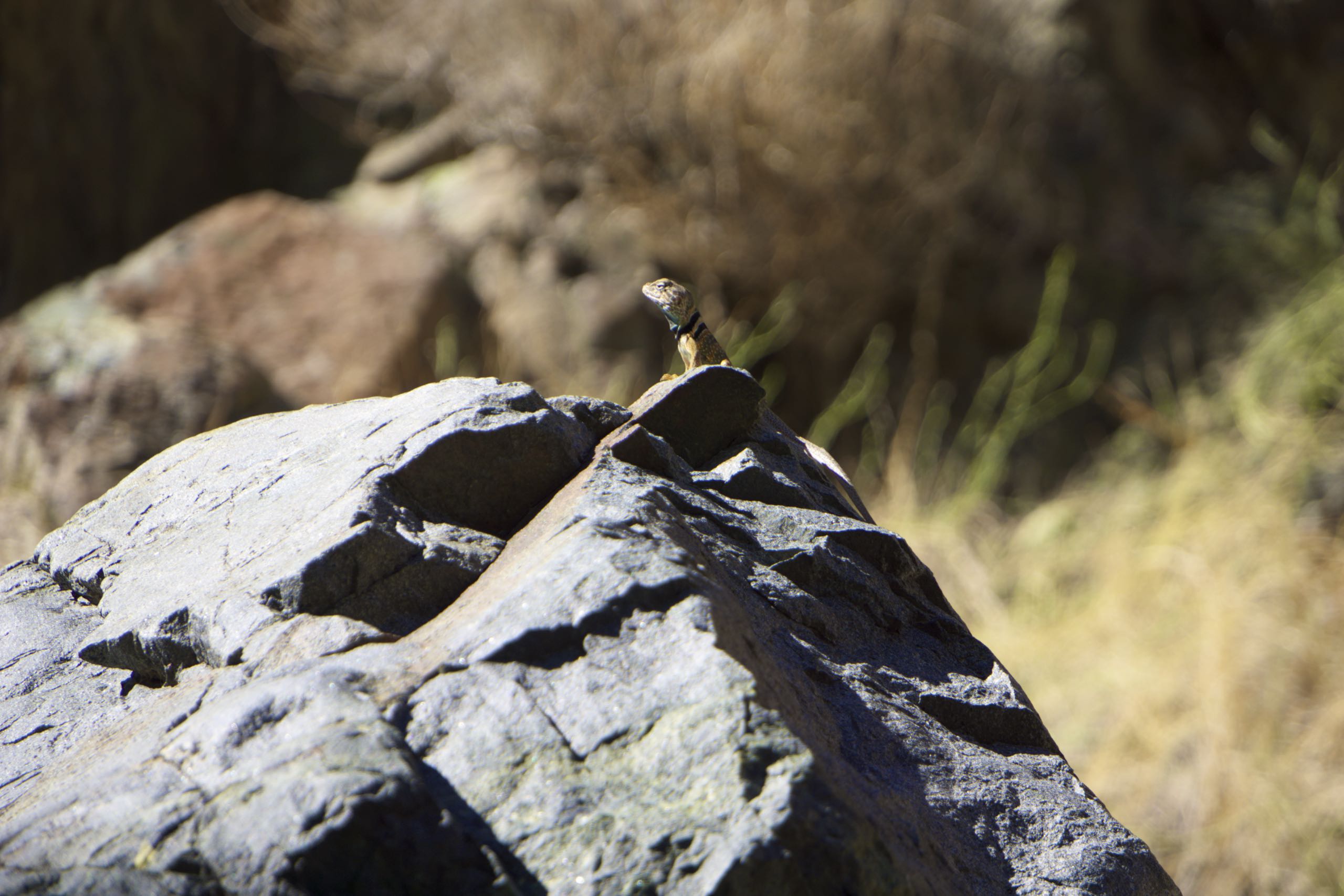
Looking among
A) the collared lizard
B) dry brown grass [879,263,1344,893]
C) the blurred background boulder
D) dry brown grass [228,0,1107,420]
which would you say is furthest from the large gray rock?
dry brown grass [228,0,1107,420]

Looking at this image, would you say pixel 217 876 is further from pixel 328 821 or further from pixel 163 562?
pixel 163 562

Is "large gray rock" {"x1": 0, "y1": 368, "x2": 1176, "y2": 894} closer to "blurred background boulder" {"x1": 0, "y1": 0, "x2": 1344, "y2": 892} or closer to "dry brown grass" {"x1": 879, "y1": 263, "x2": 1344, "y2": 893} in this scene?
"dry brown grass" {"x1": 879, "y1": 263, "x2": 1344, "y2": 893}

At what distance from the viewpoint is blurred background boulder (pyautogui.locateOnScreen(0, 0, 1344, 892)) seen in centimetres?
536

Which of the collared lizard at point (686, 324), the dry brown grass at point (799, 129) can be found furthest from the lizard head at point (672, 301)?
the dry brown grass at point (799, 129)

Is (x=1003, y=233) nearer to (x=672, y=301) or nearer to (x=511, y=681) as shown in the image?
(x=672, y=301)

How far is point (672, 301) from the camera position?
10.2 ft

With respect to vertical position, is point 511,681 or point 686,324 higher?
point 686,324

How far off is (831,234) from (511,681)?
499cm

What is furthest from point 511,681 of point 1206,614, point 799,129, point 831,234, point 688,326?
point 831,234

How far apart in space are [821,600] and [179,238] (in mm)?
5066

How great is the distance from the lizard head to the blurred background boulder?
2118mm

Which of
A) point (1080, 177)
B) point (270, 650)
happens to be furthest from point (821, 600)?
point (1080, 177)

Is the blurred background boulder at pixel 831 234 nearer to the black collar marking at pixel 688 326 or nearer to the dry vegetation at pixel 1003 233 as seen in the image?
the dry vegetation at pixel 1003 233

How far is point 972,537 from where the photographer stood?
18.6 feet
